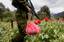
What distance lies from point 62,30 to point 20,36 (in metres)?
1.03

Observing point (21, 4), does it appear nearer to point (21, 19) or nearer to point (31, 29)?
point (21, 19)

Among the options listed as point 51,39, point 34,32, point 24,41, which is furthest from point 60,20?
point 34,32

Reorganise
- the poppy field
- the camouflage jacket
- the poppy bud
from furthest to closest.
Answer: the poppy field < the camouflage jacket < the poppy bud

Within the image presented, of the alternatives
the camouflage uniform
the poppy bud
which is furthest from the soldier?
the poppy bud

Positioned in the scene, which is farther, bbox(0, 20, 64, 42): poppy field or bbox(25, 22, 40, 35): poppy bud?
bbox(0, 20, 64, 42): poppy field

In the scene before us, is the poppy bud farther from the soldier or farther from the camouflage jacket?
the camouflage jacket

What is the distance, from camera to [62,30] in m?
5.29

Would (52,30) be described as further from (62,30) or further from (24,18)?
(24,18)

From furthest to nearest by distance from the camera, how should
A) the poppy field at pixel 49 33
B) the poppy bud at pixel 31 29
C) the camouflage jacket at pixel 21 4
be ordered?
the poppy field at pixel 49 33, the camouflage jacket at pixel 21 4, the poppy bud at pixel 31 29

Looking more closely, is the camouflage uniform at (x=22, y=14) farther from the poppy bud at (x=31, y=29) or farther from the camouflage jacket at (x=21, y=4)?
the poppy bud at (x=31, y=29)

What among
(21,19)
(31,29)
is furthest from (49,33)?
(31,29)

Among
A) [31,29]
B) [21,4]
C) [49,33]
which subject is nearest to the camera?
[31,29]

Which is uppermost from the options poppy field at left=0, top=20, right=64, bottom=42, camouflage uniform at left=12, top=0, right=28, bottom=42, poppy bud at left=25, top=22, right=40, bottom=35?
camouflage uniform at left=12, top=0, right=28, bottom=42

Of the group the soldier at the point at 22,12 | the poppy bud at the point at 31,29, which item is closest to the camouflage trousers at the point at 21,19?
the soldier at the point at 22,12
